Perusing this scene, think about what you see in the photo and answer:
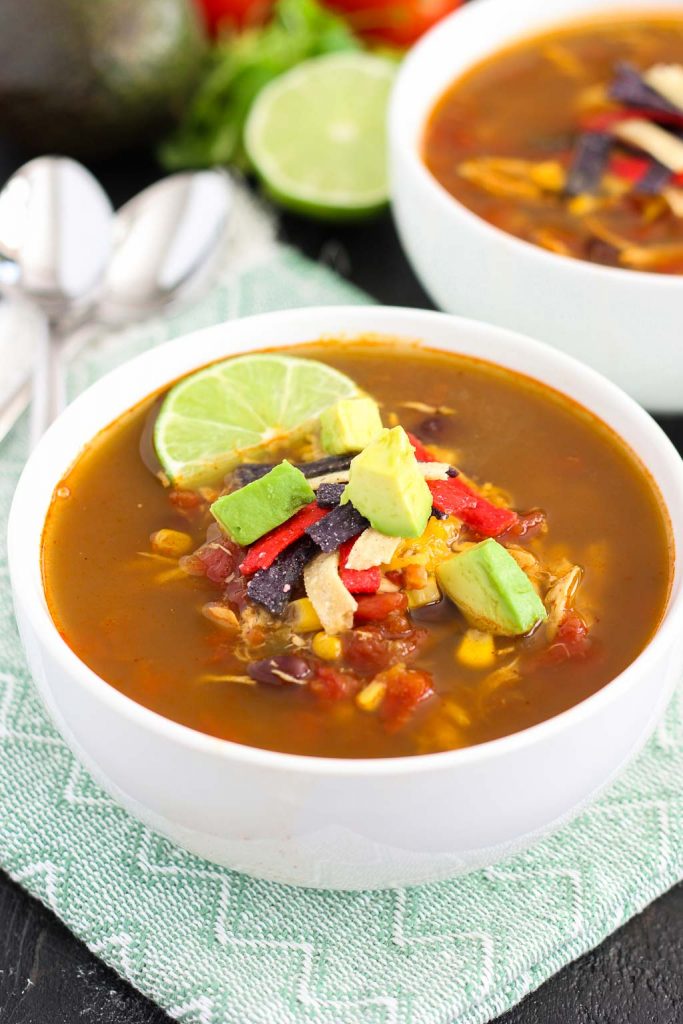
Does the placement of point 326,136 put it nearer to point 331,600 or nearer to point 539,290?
point 539,290

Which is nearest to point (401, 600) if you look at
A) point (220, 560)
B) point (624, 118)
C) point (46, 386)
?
point (220, 560)

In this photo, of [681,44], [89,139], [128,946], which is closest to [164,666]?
[128,946]

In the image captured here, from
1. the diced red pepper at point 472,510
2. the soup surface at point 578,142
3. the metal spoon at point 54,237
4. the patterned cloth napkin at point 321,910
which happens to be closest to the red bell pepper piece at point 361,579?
the diced red pepper at point 472,510

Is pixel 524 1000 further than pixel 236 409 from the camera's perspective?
No

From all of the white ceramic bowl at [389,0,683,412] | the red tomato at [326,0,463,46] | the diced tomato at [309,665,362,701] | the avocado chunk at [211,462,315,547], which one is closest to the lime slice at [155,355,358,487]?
the avocado chunk at [211,462,315,547]

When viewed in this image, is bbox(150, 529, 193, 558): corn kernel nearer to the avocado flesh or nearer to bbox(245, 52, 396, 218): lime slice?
bbox(245, 52, 396, 218): lime slice

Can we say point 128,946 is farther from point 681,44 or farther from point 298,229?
point 681,44
